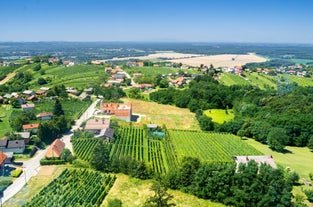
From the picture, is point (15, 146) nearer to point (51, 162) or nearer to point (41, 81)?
point (51, 162)

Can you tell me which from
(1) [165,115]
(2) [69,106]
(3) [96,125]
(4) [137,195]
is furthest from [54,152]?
(1) [165,115]

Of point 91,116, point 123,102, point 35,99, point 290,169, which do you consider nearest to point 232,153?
point 290,169

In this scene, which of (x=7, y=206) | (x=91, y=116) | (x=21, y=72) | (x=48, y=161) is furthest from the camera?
(x=21, y=72)

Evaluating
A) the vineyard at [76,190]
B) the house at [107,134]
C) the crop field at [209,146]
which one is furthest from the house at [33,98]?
the vineyard at [76,190]

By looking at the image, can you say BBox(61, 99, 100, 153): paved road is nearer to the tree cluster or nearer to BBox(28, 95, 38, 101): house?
BBox(28, 95, 38, 101): house

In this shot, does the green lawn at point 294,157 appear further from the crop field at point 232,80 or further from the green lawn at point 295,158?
the crop field at point 232,80

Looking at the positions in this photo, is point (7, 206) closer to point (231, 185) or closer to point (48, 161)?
point (48, 161)
